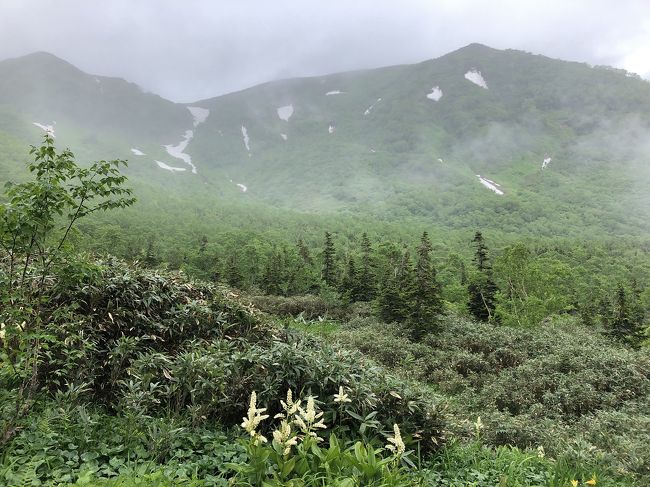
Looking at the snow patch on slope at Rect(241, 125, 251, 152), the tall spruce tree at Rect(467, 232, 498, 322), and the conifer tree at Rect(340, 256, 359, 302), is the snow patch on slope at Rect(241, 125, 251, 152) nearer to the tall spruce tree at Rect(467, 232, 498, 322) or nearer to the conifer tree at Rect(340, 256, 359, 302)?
the conifer tree at Rect(340, 256, 359, 302)

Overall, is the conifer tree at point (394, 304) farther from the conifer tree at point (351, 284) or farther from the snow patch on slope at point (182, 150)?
the snow patch on slope at point (182, 150)

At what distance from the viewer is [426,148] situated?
14988cm

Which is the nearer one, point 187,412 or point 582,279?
point 187,412

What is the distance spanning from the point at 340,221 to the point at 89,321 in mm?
81190

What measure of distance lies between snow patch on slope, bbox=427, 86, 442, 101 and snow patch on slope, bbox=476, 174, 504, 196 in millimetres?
73538

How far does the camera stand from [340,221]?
282 feet

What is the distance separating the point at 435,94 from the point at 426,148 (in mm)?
55842

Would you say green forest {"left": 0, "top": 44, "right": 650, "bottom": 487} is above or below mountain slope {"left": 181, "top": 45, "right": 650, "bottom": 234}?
below

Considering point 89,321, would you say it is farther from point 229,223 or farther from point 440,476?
point 229,223

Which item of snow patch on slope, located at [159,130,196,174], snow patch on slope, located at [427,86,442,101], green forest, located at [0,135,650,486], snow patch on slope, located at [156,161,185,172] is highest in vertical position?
snow patch on slope, located at [427,86,442,101]

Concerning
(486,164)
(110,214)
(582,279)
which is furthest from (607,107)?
(110,214)

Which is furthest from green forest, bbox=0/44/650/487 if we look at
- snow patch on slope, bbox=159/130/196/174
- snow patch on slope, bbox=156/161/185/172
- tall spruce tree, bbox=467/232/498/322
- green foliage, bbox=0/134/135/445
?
snow patch on slope, bbox=159/130/196/174

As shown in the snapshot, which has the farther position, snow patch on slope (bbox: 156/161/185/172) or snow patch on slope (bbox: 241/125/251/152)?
snow patch on slope (bbox: 241/125/251/152)

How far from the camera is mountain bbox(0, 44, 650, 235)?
347 ft
